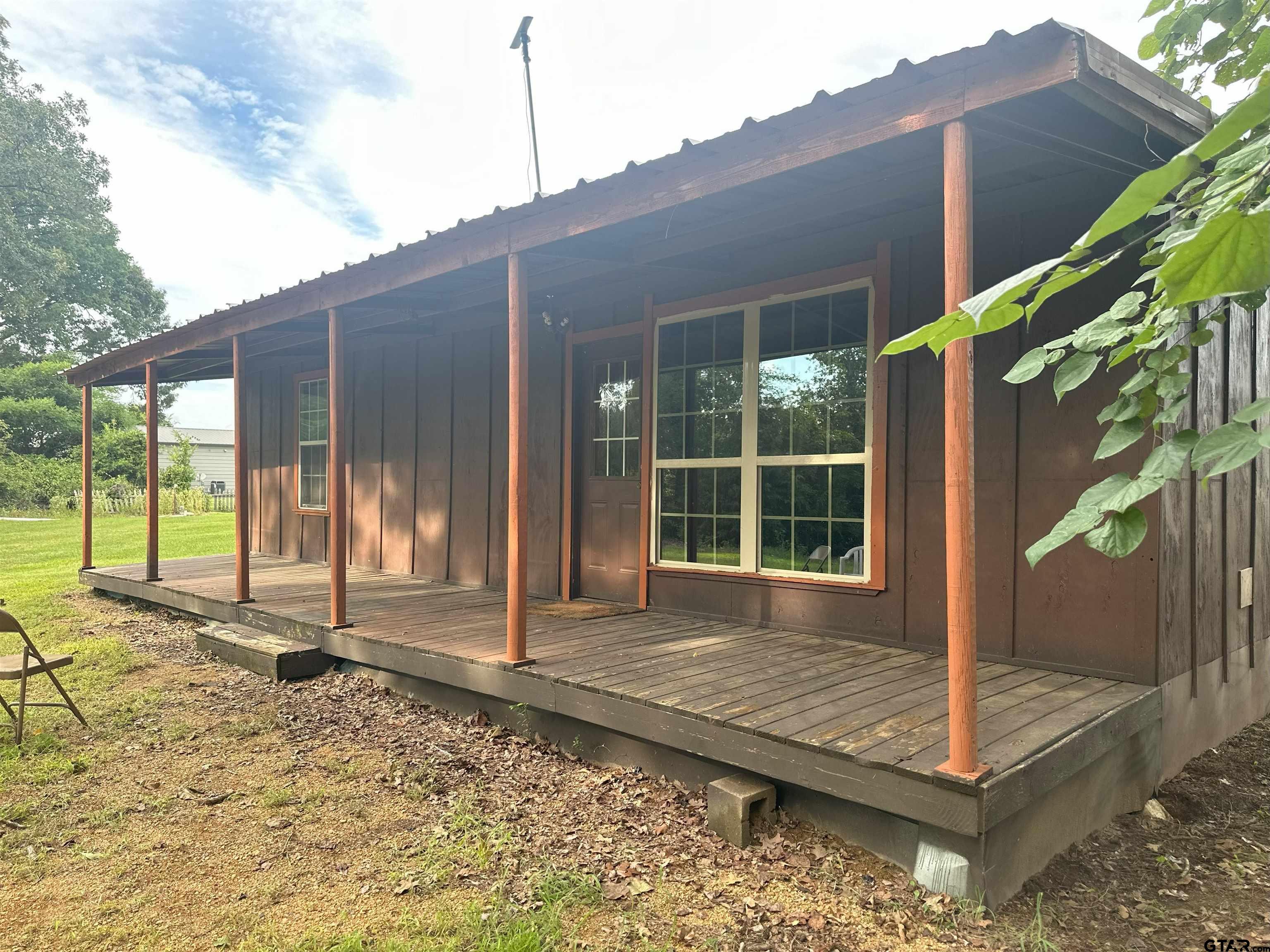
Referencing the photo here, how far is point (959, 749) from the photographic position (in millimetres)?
2316

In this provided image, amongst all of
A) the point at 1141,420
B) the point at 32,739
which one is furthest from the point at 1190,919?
the point at 32,739

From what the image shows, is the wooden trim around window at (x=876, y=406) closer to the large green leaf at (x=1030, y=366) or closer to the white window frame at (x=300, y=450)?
the large green leaf at (x=1030, y=366)

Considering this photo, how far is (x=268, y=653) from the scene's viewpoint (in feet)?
16.0

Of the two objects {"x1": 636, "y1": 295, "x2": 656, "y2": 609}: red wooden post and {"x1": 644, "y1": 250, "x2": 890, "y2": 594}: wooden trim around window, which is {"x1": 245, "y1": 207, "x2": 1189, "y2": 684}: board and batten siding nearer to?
{"x1": 644, "y1": 250, "x2": 890, "y2": 594}: wooden trim around window

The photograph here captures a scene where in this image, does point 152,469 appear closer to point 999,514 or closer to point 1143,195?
point 999,514

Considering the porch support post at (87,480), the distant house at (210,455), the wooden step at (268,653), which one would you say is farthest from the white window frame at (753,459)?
the distant house at (210,455)

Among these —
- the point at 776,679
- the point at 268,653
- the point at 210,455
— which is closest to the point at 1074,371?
the point at 776,679

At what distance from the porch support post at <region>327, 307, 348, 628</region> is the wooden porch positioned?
0.64ft

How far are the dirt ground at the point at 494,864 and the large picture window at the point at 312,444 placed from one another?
4.62 m

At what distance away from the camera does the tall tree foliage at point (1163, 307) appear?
24.0 inches

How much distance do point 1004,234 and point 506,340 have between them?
151 inches

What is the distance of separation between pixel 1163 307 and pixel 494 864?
2.55m

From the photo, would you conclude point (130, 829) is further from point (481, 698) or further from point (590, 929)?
point (590, 929)

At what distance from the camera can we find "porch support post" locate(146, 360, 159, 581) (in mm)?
6910
